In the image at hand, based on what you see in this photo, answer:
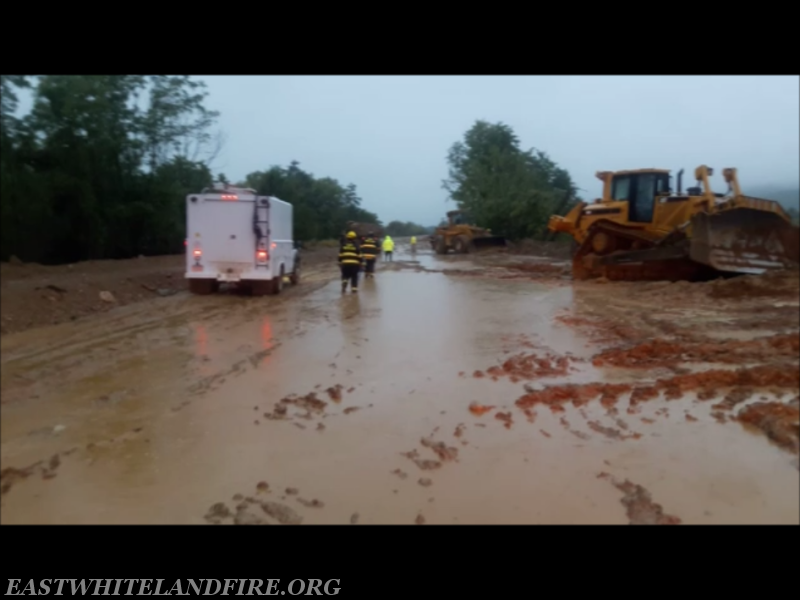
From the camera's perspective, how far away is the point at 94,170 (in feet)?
60.4

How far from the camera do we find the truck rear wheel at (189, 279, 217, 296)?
16.7 meters

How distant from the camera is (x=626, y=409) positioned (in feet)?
22.8

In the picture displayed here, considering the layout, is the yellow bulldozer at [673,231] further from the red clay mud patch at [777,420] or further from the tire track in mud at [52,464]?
the tire track in mud at [52,464]

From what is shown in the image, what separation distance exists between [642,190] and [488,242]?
68.4 ft

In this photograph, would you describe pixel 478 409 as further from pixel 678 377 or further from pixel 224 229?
pixel 224 229

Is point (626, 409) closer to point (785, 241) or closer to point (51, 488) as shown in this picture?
point (51, 488)

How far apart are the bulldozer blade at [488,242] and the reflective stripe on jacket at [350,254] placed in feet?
73.7

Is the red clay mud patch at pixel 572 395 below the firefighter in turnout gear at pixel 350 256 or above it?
below

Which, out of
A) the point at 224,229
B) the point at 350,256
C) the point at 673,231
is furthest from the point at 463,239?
the point at 224,229

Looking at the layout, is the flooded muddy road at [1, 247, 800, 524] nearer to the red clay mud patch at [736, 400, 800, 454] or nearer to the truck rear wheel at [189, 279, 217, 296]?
the red clay mud patch at [736, 400, 800, 454]

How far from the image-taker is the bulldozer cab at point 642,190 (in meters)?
19.2

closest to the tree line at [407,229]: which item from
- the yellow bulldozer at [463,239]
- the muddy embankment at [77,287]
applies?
the yellow bulldozer at [463,239]
